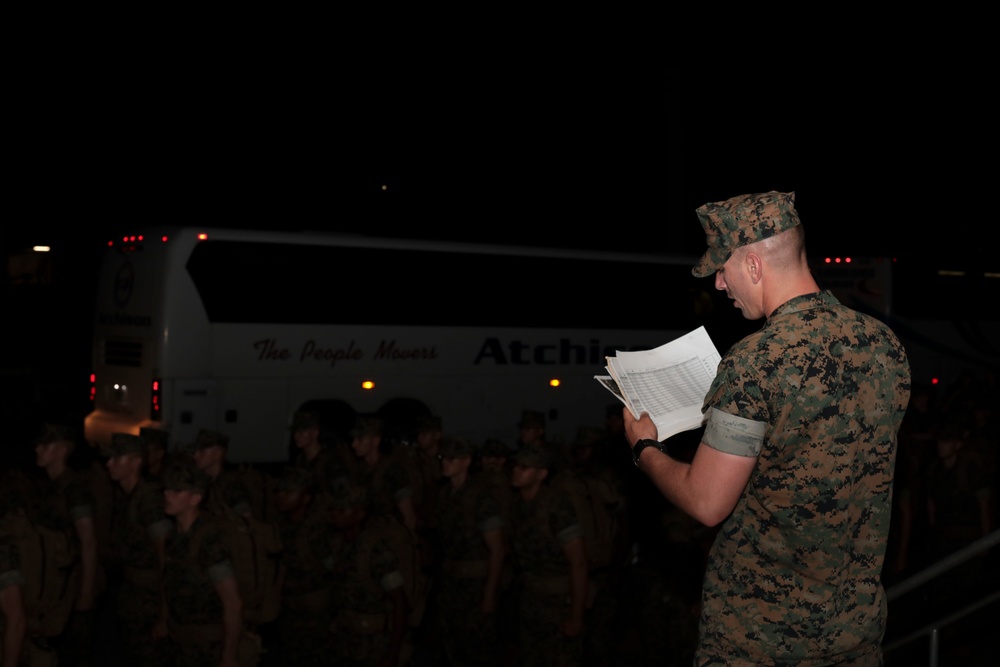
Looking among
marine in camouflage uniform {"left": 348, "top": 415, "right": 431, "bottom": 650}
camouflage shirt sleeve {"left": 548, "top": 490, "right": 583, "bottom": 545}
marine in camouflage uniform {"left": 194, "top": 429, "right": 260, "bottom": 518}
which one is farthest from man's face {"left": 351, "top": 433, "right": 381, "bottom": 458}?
camouflage shirt sleeve {"left": 548, "top": 490, "right": 583, "bottom": 545}

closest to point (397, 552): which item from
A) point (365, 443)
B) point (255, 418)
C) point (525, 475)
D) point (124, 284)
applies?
point (525, 475)

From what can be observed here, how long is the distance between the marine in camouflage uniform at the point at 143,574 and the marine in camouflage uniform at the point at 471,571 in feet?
6.37

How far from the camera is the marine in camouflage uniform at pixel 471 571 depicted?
7219mm

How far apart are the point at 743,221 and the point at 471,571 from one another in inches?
213

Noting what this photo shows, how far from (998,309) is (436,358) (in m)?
12.7

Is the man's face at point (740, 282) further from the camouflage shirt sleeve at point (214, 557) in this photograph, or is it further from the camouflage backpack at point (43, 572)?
Result: the camouflage backpack at point (43, 572)

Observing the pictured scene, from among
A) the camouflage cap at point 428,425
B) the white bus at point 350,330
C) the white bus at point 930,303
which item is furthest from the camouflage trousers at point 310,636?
the white bus at point 930,303

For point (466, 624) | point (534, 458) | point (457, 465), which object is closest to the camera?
point (534, 458)

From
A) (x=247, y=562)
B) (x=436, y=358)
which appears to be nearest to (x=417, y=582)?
(x=247, y=562)

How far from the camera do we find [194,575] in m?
5.72

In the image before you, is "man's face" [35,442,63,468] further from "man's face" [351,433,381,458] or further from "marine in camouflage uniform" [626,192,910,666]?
"marine in camouflage uniform" [626,192,910,666]

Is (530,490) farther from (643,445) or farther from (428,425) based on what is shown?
(643,445)

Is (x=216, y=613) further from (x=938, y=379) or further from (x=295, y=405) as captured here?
(x=938, y=379)

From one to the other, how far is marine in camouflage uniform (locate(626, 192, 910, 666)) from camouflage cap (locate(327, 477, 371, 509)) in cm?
431
